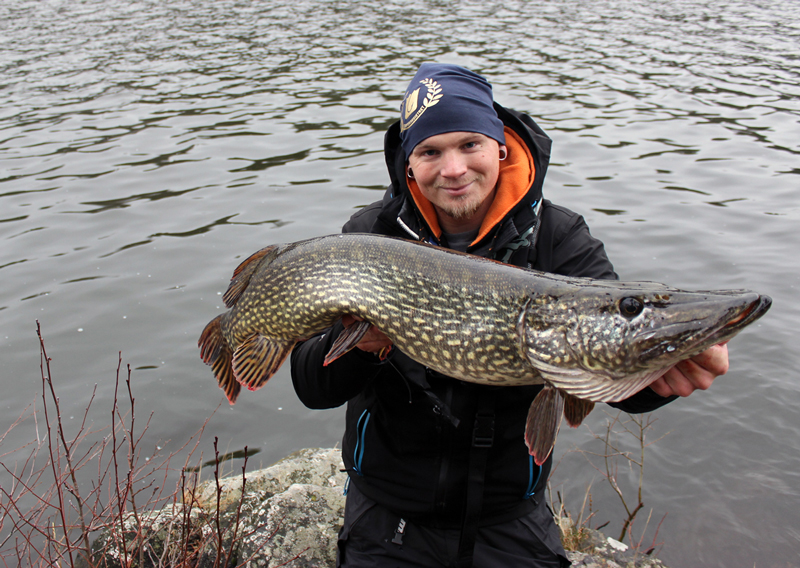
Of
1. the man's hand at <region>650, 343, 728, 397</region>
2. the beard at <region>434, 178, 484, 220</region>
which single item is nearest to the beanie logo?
the beard at <region>434, 178, 484, 220</region>

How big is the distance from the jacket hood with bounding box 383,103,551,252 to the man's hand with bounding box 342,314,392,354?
437mm

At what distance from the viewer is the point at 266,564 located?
104 inches

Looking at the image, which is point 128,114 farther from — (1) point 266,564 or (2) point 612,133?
(1) point 266,564

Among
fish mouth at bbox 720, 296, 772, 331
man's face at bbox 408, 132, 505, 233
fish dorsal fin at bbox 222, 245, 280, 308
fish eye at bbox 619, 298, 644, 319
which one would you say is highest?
man's face at bbox 408, 132, 505, 233

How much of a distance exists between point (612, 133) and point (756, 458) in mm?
5644

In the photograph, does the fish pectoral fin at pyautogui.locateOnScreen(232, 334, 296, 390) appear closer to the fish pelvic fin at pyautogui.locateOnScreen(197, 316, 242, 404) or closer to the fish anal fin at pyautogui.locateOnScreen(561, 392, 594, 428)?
the fish pelvic fin at pyautogui.locateOnScreen(197, 316, 242, 404)

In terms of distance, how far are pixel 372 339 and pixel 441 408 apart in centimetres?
35

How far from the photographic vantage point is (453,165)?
2.38 m

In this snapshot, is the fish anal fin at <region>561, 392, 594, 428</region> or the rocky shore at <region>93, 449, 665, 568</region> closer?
the fish anal fin at <region>561, 392, 594, 428</region>

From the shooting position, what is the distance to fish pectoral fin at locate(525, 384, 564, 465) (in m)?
1.97

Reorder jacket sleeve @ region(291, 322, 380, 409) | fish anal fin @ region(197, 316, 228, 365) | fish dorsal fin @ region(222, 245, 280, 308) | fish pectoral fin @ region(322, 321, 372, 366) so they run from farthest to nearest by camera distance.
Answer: fish anal fin @ region(197, 316, 228, 365), fish dorsal fin @ region(222, 245, 280, 308), jacket sleeve @ region(291, 322, 380, 409), fish pectoral fin @ region(322, 321, 372, 366)

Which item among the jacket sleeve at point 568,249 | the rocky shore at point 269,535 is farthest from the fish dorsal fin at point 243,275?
the jacket sleeve at point 568,249

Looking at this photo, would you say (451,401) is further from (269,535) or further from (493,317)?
(269,535)

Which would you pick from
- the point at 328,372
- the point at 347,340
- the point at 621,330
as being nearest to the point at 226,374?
the point at 328,372
